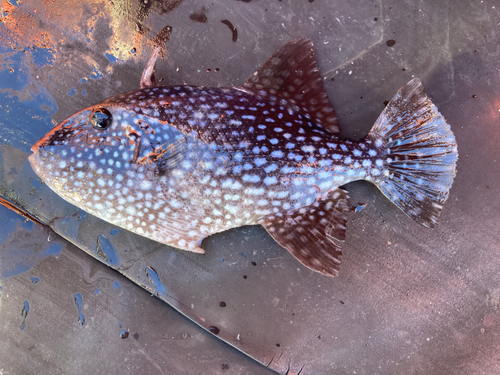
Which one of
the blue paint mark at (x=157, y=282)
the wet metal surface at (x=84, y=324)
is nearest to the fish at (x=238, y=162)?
the blue paint mark at (x=157, y=282)

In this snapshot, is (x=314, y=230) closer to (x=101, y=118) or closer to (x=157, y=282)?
(x=157, y=282)

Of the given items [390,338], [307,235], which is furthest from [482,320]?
Answer: [307,235]

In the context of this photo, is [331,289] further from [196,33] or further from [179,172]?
[196,33]

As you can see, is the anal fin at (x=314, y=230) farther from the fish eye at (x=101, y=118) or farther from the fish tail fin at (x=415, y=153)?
the fish eye at (x=101, y=118)

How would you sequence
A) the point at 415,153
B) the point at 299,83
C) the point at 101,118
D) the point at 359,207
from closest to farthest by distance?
the point at 101,118
the point at 415,153
the point at 299,83
the point at 359,207

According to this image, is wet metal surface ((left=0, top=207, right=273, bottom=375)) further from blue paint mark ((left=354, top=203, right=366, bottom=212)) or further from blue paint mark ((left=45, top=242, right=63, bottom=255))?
blue paint mark ((left=354, top=203, right=366, bottom=212))

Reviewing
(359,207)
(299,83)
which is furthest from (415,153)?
(299,83)

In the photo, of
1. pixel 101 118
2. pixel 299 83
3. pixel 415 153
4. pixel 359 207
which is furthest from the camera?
pixel 359 207
